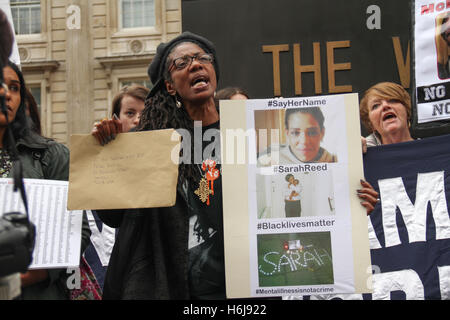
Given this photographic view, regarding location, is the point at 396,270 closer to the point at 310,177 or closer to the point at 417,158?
the point at 417,158

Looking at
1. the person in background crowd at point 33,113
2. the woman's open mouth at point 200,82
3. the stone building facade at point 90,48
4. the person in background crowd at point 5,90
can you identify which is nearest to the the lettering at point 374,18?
the woman's open mouth at point 200,82

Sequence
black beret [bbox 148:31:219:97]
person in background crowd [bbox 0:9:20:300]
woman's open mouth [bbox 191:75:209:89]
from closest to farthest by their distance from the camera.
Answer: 1. person in background crowd [bbox 0:9:20:300]
2. woman's open mouth [bbox 191:75:209:89]
3. black beret [bbox 148:31:219:97]

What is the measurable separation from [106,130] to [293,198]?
2.42 feet

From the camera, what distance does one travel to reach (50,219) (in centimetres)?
231

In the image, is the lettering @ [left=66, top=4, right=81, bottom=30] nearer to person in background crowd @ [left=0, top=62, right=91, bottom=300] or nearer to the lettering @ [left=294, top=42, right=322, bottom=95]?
the lettering @ [left=294, top=42, right=322, bottom=95]

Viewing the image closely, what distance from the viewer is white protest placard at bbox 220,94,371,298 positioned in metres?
2.34

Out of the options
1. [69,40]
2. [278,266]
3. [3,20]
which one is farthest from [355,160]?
[69,40]

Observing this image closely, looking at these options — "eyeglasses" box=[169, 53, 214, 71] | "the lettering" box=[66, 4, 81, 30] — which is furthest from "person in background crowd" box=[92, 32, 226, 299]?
"the lettering" box=[66, 4, 81, 30]

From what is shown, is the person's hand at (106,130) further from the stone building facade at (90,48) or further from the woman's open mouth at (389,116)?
the stone building facade at (90,48)

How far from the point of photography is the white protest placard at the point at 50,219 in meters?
2.23

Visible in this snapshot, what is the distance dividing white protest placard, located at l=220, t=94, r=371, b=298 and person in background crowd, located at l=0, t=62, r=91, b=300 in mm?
594
